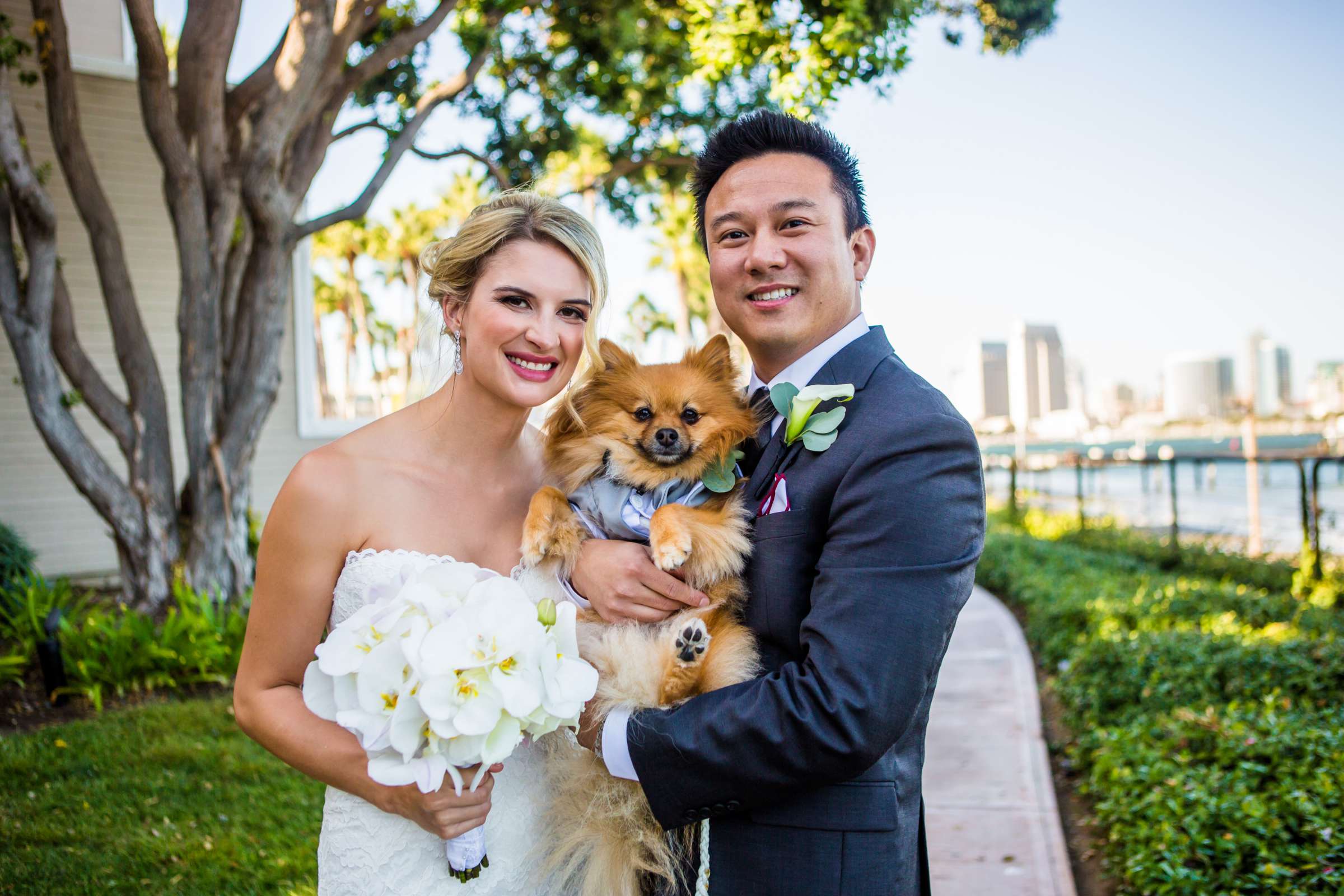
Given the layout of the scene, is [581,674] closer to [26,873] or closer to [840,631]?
[840,631]

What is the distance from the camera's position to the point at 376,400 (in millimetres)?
24719

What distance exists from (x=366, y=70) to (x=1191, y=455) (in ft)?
30.6

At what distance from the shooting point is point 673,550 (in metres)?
2.01

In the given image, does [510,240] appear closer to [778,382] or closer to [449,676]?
[778,382]

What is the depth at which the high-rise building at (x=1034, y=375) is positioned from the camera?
1788 inches

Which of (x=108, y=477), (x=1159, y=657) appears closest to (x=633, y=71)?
(x=108, y=477)

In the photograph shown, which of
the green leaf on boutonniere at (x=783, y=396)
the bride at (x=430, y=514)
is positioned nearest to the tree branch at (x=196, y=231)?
the bride at (x=430, y=514)

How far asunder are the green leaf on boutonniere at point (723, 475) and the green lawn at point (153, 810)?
2.61m

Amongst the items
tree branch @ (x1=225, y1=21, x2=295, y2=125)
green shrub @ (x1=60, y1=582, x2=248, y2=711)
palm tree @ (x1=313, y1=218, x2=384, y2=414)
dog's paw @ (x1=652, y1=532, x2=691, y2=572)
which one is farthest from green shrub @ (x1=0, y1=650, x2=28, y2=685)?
palm tree @ (x1=313, y1=218, x2=384, y2=414)

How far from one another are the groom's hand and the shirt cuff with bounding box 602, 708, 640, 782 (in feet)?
1.18

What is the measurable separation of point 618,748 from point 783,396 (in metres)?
0.79

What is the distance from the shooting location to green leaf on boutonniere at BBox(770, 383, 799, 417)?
5.98 feet

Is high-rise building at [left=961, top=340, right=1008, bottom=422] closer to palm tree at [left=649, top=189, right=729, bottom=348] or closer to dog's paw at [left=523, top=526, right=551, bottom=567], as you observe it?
palm tree at [left=649, top=189, right=729, bottom=348]

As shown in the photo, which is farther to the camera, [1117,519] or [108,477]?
[1117,519]
